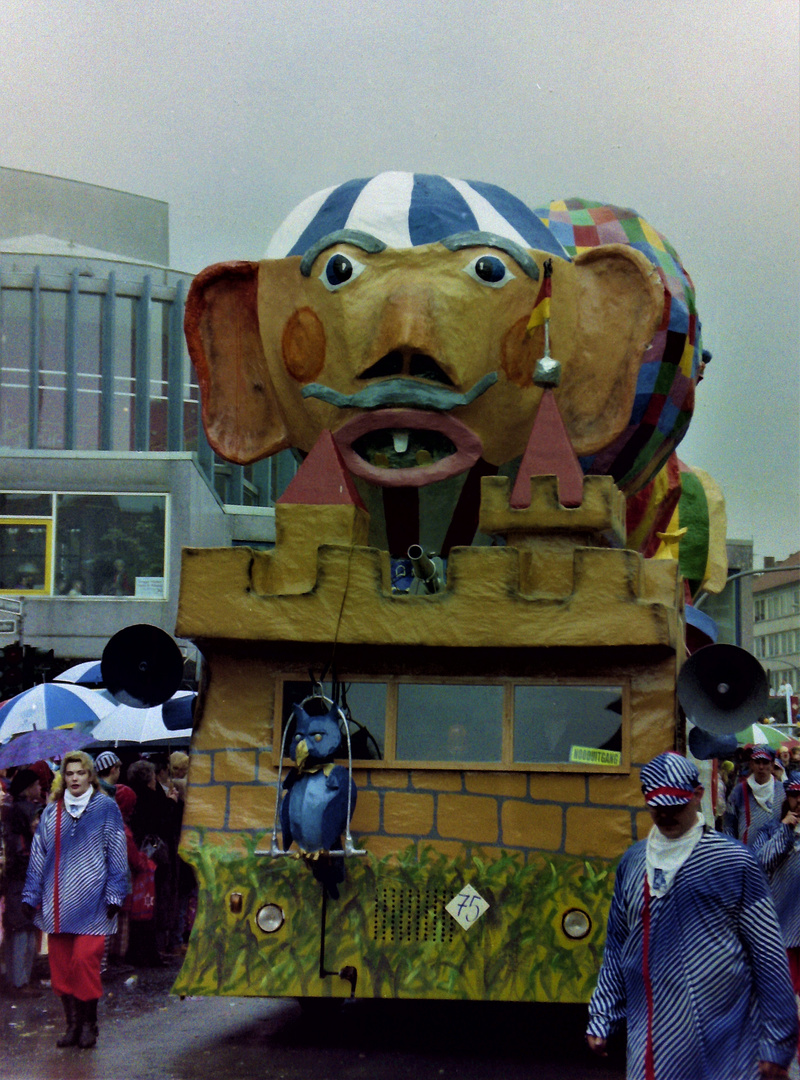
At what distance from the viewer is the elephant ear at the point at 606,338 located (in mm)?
9859

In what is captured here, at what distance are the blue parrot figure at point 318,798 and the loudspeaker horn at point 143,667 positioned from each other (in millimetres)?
1201

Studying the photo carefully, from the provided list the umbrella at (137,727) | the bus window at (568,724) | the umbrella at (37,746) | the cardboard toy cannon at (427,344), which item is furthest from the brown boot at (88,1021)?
the umbrella at (137,727)

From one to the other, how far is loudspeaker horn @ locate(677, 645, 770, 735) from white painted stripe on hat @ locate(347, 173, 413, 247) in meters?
3.25

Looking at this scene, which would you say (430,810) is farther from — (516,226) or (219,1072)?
(516,226)

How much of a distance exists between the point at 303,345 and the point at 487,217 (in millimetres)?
1465

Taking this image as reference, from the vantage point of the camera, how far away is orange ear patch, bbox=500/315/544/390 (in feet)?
31.1

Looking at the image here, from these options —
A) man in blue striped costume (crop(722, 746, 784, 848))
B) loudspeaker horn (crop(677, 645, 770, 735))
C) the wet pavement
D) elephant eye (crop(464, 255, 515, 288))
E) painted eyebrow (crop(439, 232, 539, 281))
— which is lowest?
the wet pavement

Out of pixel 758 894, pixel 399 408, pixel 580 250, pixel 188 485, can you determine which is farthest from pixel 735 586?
pixel 758 894

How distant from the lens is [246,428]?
402 inches

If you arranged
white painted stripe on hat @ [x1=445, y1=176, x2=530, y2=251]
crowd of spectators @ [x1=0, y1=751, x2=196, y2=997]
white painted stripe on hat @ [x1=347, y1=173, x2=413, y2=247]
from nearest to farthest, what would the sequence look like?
white painted stripe on hat @ [x1=347, y1=173, x2=413, y2=247], white painted stripe on hat @ [x1=445, y1=176, x2=530, y2=251], crowd of spectators @ [x1=0, y1=751, x2=196, y2=997]

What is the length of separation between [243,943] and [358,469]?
303 cm

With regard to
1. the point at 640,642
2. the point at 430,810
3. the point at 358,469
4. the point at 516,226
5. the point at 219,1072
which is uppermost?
the point at 516,226

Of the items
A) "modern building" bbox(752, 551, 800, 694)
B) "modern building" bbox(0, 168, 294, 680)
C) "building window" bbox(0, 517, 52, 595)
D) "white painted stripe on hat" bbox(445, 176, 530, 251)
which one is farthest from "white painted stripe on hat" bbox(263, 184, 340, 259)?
"modern building" bbox(752, 551, 800, 694)

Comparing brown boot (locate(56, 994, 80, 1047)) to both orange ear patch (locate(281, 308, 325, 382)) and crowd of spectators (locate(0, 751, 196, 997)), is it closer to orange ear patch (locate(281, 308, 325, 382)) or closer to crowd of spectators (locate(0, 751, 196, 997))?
crowd of spectators (locate(0, 751, 196, 997))
